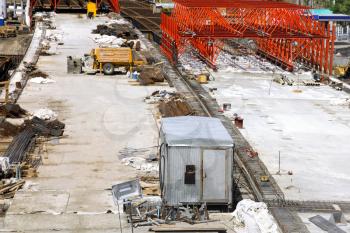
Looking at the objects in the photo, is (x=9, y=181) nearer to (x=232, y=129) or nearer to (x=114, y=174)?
(x=114, y=174)

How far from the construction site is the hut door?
2 centimetres

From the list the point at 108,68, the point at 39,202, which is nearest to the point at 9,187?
the point at 39,202

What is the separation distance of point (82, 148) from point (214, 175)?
23.3ft

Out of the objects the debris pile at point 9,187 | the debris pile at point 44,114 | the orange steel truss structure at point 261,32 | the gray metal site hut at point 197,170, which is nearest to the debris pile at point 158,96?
the debris pile at point 44,114

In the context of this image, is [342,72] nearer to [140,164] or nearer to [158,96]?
[158,96]

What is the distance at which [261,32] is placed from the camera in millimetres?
43844

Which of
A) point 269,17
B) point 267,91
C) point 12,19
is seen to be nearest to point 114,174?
point 267,91

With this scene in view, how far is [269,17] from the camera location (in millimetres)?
48312

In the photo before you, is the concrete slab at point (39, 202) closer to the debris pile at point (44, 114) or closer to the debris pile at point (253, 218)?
the debris pile at point (253, 218)

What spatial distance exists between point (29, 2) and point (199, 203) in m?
55.1

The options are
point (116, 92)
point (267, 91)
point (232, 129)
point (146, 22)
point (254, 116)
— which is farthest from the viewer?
point (146, 22)

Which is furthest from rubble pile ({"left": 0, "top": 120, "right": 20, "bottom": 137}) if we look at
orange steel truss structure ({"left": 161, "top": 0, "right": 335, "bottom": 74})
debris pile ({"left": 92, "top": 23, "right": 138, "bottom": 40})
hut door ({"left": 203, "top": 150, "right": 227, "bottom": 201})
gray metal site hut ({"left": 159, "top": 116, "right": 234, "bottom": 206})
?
debris pile ({"left": 92, "top": 23, "right": 138, "bottom": 40})

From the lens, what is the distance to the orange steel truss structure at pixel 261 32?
138ft

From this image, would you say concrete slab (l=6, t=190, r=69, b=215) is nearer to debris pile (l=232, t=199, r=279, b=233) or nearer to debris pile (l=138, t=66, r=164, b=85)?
debris pile (l=232, t=199, r=279, b=233)
